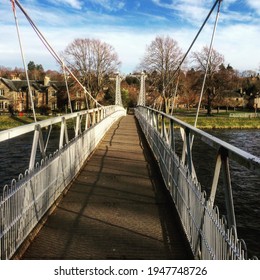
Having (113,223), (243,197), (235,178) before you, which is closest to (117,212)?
(113,223)

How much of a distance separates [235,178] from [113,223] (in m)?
14.0

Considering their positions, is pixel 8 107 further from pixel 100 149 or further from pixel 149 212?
pixel 149 212

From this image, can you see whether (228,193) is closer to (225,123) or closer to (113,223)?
(113,223)

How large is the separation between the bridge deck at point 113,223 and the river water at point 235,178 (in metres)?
4.54

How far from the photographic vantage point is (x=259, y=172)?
2.56 meters

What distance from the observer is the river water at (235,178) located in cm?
1179

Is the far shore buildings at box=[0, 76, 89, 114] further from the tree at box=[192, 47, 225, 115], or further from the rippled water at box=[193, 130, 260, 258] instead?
the rippled water at box=[193, 130, 260, 258]

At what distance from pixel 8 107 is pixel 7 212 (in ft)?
235

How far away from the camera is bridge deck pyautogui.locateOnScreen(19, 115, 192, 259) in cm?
452

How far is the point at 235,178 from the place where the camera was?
1845 cm

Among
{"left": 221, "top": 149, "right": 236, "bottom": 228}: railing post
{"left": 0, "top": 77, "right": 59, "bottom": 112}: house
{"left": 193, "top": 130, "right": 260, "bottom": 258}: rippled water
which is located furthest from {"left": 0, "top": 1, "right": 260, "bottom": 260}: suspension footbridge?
{"left": 0, "top": 77, "right": 59, "bottom": 112}: house

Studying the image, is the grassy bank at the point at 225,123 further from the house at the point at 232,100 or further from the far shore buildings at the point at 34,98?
the far shore buildings at the point at 34,98

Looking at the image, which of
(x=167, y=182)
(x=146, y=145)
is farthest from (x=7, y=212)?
(x=146, y=145)

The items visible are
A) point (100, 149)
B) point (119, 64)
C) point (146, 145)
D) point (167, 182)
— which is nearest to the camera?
point (167, 182)
